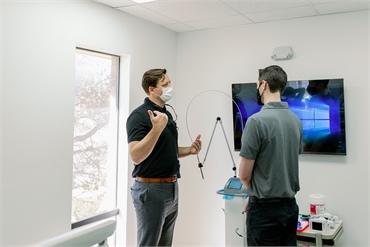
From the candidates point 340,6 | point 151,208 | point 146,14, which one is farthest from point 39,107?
point 340,6

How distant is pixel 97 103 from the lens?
3111 mm

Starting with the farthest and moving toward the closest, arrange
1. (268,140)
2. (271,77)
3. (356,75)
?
(356,75), (271,77), (268,140)

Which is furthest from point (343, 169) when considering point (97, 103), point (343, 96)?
point (97, 103)

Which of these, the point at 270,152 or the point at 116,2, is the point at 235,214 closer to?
the point at 270,152

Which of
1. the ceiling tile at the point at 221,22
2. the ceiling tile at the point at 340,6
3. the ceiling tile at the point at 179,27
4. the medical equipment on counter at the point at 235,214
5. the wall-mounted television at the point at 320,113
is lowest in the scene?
the medical equipment on counter at the point at 235,214

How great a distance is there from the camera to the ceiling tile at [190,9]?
2955mm

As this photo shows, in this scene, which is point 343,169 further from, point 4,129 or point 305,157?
point 4,129

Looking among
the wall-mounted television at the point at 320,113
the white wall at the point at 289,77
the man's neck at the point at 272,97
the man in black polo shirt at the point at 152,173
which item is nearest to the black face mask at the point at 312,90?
the wall-mounted television at the point at 320,113

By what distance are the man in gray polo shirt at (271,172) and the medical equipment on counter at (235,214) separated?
2.96ft

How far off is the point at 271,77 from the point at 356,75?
1438mm

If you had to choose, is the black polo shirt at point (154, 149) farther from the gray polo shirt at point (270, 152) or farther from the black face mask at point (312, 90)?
the black face mask at point (312, 90)

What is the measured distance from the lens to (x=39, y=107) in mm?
2443

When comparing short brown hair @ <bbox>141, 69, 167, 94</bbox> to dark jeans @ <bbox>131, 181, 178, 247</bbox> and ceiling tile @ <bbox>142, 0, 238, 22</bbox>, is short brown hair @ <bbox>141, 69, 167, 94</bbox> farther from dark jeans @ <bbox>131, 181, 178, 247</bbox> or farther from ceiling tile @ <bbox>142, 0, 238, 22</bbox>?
ceiling tile @ <bbox>142, 0, 238, 22</bbox>

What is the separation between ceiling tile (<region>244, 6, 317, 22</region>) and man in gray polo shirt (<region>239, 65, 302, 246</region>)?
1.34 meters
